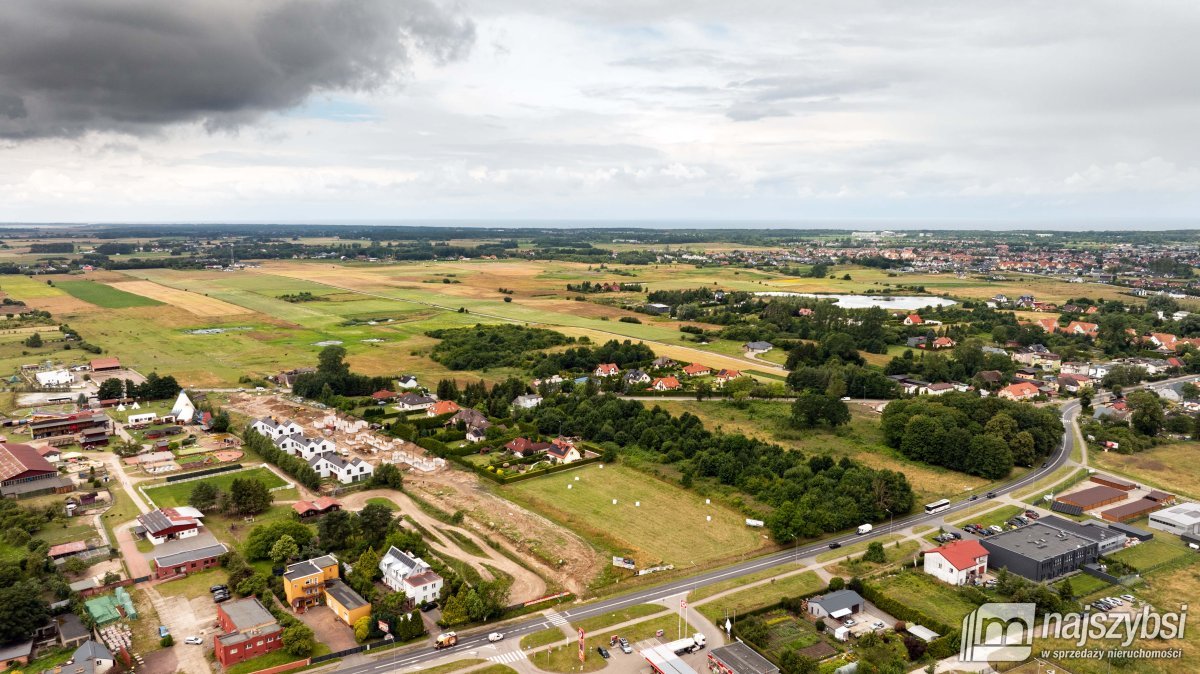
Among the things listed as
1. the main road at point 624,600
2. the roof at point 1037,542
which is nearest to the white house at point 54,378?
the main road at point 624,600

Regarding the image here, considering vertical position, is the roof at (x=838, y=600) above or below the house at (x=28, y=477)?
below

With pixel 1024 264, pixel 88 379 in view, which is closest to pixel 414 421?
pixel 88 379

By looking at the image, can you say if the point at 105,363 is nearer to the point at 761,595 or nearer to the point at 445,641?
the point at 445,641

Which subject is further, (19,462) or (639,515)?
(19,462)

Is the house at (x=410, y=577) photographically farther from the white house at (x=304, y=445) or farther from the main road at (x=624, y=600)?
the white house at (x=304, y=445)

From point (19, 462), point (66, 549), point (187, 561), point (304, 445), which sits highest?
point (19, 462)

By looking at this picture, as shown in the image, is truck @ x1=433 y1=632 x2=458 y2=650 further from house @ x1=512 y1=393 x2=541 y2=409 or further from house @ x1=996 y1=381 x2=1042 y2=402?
house @ x1=996 y1=381 x2=1042 y2=402

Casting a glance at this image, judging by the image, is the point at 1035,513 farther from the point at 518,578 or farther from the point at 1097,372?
the point at 1097,372

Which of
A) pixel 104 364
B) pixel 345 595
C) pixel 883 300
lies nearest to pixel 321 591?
pixel 345 595

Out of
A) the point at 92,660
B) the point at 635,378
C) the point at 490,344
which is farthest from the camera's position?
the point at 490,344
